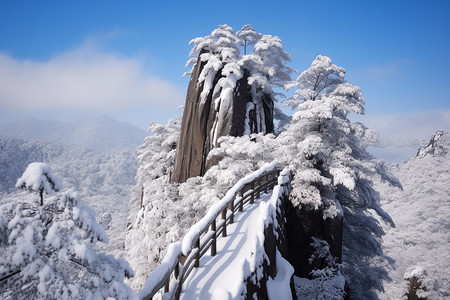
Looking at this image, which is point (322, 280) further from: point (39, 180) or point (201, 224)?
point (39, 180)

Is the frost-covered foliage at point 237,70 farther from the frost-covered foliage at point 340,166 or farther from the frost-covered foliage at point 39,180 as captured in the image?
the frost-covered foliage at point 39,180

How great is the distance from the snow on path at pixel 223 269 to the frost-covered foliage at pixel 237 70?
43.2 ft

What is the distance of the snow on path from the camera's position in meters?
4.61

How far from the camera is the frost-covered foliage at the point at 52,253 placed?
2553 millimetres

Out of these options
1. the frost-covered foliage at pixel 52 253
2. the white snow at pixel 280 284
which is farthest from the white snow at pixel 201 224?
the white snow at pixel 280 284

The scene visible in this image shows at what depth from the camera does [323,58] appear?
51.0 ft

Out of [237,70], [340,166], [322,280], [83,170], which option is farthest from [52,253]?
[83,170]

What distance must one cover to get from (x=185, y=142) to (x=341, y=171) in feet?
44.8

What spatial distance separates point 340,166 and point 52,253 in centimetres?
1252

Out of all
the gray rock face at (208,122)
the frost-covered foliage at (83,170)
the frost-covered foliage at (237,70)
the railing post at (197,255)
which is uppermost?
the frost-covered foliage at (237,70)

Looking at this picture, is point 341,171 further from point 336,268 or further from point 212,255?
point 212,255

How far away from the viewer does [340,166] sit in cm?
1237

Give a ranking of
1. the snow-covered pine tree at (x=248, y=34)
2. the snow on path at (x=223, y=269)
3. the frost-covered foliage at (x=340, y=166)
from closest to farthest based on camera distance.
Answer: the snow on path at (x=223, y=269) < the frost-covered foliage at (x=340, y=166) < the snow-covered pine tree at (x=248, y=34)

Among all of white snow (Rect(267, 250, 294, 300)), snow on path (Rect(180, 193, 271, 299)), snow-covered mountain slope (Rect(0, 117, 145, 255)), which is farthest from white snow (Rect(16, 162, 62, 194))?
snow-covered mountain slope (Rect(0, 117, 145, 255))
